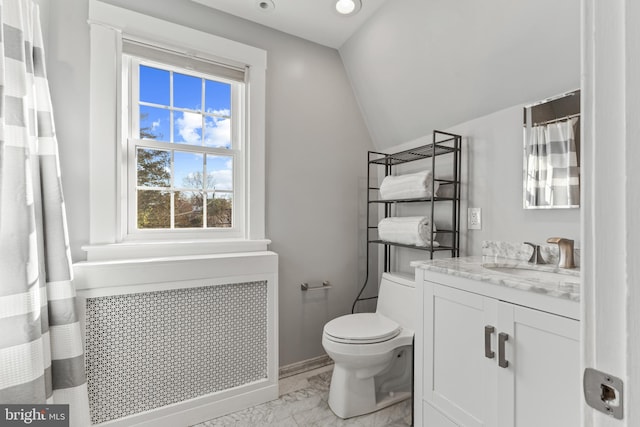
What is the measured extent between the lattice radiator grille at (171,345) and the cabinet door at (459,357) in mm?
1015

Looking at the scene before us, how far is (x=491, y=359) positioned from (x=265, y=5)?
2.23m

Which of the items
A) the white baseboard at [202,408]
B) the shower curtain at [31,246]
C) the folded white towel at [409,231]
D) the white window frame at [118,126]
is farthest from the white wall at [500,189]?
the shower curtain at [31,246]

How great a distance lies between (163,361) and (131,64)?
1.72 meters

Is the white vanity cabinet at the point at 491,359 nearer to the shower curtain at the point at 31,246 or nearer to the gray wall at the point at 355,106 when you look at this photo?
the gray wall at the point at 355,106

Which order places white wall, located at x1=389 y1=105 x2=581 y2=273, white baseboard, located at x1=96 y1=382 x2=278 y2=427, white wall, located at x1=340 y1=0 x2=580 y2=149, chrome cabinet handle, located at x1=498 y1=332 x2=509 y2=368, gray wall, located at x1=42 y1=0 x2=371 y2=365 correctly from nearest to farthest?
chrome cabinet handle, located at x1=498 y1=332 x2=509 y2=368 → white wall, located at x1=340 y1=0 x2=580 y2=149 → white wall, located at x1=389 y1=105 x2=581 y2=273 → white baseboard, located at x1=96 y1=382 x2=278 y2=427 → gray wall, located at x1=42 y1=0 x2=371 y2=365

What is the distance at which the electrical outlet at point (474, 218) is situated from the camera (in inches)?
67.9

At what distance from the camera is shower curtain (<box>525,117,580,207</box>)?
52.6 inches

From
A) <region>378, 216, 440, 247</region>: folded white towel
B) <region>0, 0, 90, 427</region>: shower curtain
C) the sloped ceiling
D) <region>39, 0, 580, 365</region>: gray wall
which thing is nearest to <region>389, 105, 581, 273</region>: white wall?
<region>39, 0, 580, 365</region>: gray wall

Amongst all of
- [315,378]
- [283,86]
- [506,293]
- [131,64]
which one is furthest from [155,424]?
[283,86]

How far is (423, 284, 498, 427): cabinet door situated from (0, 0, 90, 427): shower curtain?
158 cm

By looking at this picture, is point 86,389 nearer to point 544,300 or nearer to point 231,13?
point 544,300

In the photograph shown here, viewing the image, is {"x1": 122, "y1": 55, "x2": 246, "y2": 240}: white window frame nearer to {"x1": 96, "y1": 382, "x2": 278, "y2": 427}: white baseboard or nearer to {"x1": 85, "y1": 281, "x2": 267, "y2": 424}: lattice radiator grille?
{"x1": 85, "y1": 281, "x2": 267, "y2": 424}: lattice radiator grille

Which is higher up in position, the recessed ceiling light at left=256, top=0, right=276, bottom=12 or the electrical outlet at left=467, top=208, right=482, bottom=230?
the recessed ceiling light at left=256, top=0, right=276, bottom=12

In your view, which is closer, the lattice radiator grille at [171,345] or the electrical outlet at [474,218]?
the lattice radiator grille at [171,345]
